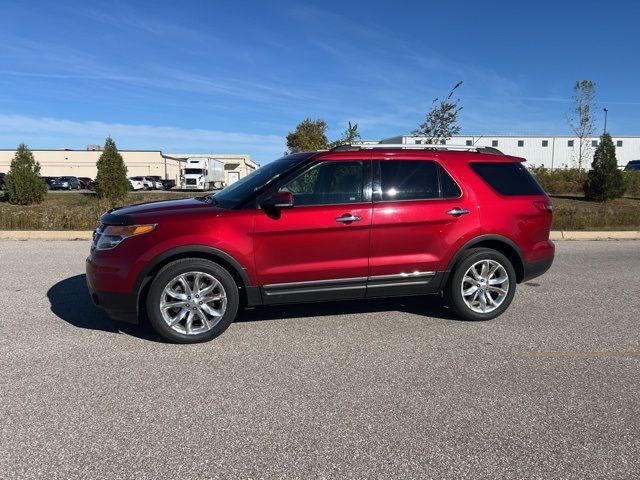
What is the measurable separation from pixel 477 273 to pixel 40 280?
5.95m

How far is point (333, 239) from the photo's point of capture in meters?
4.84

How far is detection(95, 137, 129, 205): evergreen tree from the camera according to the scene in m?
22.9

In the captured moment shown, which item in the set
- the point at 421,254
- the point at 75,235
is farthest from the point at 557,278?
the point at 75,235

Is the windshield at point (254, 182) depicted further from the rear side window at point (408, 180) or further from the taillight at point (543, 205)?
the taillight at point (543, 205)

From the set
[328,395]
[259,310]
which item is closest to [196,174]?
[259,310]

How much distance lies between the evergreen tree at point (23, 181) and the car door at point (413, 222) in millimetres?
23631

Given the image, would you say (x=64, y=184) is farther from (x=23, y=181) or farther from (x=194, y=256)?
(x=194, y=256)

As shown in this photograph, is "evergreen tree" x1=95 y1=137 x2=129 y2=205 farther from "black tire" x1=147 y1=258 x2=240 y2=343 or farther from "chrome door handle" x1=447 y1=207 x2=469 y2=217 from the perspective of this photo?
"chrome door handle" x1=447 y1=207 x2=469 y2=217

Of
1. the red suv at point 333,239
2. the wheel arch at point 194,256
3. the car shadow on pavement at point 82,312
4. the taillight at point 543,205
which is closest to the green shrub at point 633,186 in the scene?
the taillight at point 543,205

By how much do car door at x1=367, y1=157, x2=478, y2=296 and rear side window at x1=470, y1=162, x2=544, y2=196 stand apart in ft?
1.33

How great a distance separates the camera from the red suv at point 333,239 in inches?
180

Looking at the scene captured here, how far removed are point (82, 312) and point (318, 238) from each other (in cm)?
290

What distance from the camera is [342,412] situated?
11.1 ft

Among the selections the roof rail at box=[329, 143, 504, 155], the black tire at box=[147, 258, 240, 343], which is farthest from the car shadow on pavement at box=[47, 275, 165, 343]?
the roof rail at box=[329, 143, 504, 155]
